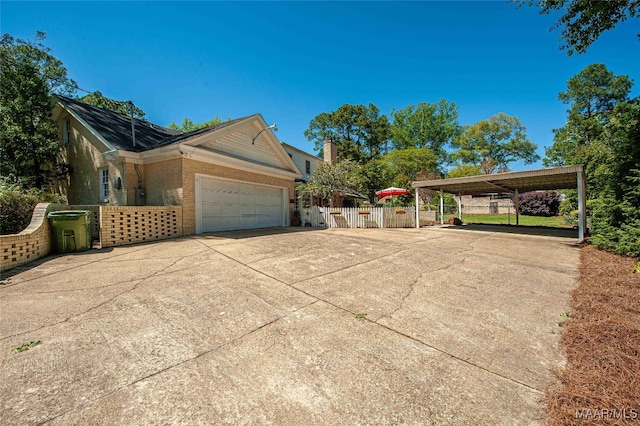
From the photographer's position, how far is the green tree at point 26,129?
10.9m

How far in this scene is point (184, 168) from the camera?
884 cm

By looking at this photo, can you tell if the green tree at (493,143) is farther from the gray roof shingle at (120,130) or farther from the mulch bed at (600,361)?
the mulch bed at (600,361)

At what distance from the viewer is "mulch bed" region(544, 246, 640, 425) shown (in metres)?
1.51

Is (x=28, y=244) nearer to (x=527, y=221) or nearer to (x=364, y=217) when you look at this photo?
(x=364, y=217)

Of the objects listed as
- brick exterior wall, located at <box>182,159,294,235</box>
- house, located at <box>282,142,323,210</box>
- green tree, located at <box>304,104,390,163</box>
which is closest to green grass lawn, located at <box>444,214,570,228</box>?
house, located at <box>282,142,323,210</box>

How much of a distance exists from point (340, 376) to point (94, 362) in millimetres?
2012

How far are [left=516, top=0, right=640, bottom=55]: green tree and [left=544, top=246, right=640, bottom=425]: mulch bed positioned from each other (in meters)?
6.39

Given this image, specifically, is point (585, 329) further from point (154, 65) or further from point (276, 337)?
point (154, 65)

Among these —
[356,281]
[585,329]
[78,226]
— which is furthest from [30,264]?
[585,329]

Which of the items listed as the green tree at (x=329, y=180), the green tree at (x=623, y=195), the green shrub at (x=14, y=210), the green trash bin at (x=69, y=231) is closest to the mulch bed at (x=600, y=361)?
the green tree at (x=623, y=195)

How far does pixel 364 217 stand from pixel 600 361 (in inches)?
457

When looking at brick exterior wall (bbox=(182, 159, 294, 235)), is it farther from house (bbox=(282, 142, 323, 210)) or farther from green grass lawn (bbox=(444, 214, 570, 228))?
green grass lawn (bbox=(444, 214, 570, 228))

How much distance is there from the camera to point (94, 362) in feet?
6.64

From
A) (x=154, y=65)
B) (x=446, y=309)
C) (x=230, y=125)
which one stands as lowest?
(x=446, y=309)
